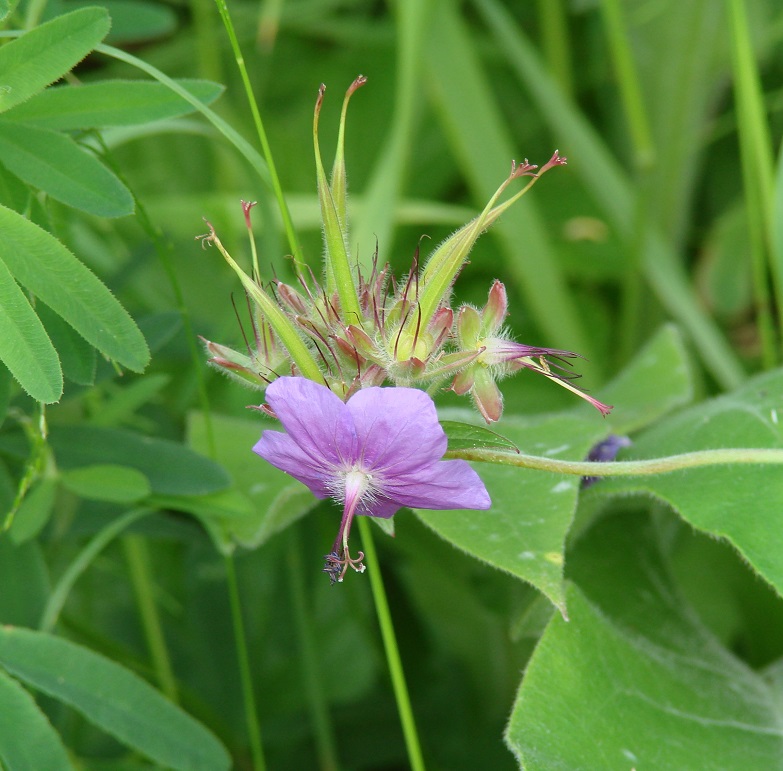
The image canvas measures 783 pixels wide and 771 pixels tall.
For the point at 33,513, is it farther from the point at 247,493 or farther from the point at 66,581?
the point at 247,493

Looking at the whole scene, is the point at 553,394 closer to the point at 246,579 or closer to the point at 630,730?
the point at 246,579

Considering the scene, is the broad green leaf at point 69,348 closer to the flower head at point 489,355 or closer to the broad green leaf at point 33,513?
the broad green leaf at point 33,513

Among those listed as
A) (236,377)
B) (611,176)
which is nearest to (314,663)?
(236,377)

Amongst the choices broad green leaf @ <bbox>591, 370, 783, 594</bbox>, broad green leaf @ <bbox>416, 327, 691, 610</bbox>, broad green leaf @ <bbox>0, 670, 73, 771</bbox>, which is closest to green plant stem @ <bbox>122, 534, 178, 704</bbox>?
broad green leaf @ <bbox>0, 670, 73, 771</bbox>

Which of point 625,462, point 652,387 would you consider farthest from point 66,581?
point 652,387

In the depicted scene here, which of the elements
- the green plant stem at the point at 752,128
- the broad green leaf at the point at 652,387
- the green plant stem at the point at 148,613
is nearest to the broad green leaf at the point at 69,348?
the green plant stem at the point at 148,613

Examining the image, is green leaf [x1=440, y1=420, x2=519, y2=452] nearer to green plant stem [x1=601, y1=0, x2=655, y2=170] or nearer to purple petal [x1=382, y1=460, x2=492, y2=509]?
purple petal [x1=382, y1=460, x2=492, y2=509]
